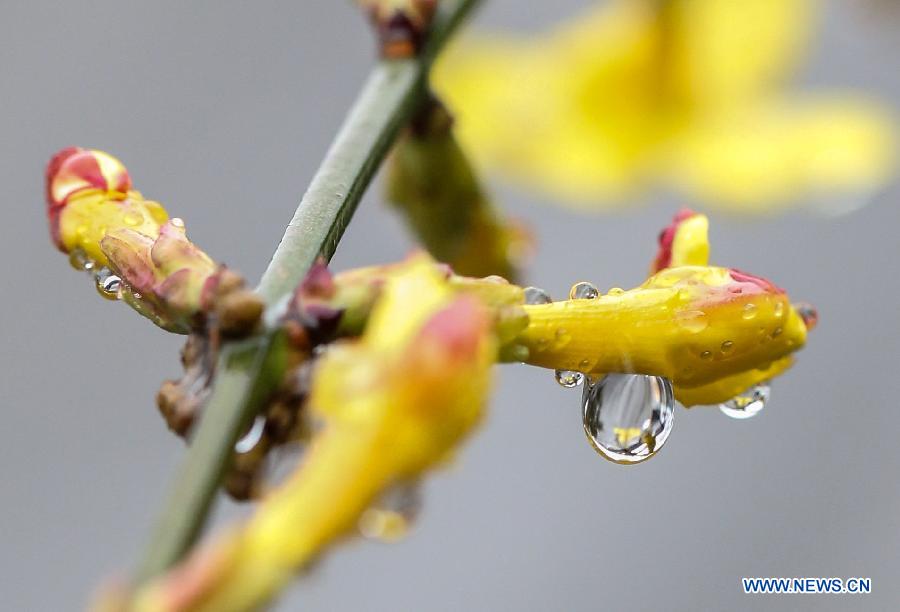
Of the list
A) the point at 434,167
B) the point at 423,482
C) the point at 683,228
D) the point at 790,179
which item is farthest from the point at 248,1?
the point at 423,482

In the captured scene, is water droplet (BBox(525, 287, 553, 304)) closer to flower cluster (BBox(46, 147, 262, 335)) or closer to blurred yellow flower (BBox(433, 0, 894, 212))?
flower cluster (BBox(46, 147, 262, 335))

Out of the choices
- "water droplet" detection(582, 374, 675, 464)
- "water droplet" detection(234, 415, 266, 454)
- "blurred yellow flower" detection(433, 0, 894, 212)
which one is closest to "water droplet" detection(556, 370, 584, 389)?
"water droplet" detection(582, 374, 675, 464)

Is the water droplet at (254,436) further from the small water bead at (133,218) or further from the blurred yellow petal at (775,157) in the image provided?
the blurred yellow petal at (775,157)

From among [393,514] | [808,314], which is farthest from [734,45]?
[393,514]

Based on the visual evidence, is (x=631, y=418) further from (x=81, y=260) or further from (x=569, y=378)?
(x=81, y=260)

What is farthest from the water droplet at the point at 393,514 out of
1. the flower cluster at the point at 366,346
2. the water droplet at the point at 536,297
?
the water droplet at the point at 536,297

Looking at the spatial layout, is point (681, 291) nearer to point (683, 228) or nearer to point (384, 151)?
point (683, 228)
